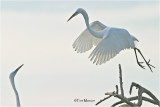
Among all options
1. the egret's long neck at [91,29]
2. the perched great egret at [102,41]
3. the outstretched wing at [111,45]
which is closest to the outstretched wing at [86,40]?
the perched great egret at [102,41]

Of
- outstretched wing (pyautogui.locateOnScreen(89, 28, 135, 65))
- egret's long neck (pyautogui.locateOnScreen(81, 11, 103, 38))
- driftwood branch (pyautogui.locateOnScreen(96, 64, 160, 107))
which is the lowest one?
driftwood branch (pyautogui.locateOnScreen(96, 64, 160, 107))

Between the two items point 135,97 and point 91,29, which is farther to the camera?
point 91,29

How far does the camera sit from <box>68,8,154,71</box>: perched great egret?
24.6 ft

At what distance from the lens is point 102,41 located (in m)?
7.68

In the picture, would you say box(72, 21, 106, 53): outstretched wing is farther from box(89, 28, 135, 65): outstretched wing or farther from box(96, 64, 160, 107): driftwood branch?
box(96, 64, 160, 107): driftwood branch

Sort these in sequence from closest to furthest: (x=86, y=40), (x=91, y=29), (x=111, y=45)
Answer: (x=111, y=45) → (x=91, y=29) → (x=86, y=40)

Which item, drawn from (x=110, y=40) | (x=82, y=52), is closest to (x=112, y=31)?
(x=110, y=40)

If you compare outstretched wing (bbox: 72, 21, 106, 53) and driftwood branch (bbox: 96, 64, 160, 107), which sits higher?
outstretched wing (bbox: 72, 21, 106, 53)

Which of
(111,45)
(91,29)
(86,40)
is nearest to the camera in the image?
(111,45)

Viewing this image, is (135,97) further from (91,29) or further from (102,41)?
(91,29)

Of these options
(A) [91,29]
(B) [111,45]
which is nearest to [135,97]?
(B) [111,45]

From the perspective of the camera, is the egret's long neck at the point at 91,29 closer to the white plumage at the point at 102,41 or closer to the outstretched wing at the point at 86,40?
the white plumage at the point at 102,41

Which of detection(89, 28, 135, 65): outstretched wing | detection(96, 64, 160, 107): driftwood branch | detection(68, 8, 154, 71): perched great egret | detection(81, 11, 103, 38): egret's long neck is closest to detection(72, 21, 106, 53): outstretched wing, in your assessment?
detection(68, 8, 154, 71): perched great egret

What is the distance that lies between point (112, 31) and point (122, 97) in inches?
41.1
